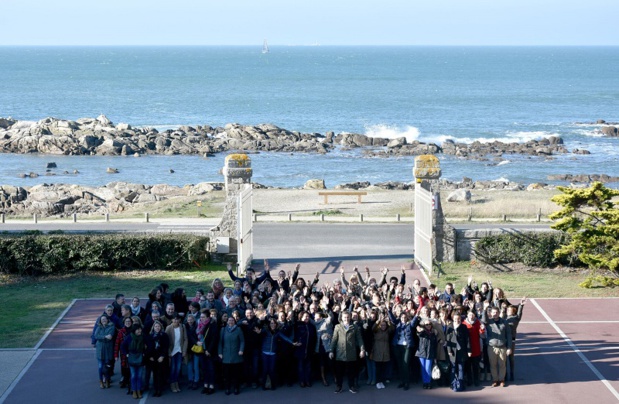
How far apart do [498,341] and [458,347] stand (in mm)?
793

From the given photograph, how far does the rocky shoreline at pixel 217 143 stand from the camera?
237 feet

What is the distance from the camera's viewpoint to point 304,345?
1599 cm

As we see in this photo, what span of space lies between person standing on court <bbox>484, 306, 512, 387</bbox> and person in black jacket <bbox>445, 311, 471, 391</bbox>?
0.51m

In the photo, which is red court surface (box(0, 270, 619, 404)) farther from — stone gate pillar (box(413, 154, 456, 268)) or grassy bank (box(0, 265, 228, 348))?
stone gate pillar (box(413, 154, 456, 268))

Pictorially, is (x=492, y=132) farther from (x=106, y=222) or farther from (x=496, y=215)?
(x=106, y=222)

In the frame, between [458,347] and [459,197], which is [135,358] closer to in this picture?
[458,347]

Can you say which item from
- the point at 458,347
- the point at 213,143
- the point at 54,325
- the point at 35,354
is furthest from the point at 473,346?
the point at 213,143

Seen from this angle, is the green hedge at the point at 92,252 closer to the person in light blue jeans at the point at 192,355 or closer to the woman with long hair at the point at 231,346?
the person in light blue jeans at the point at 192,355

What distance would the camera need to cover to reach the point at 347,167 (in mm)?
64500

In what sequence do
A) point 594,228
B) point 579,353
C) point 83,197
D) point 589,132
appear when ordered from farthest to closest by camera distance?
point 589,132
point 83,197
point 594,228
point 579,353

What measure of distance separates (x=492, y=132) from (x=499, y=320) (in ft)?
242

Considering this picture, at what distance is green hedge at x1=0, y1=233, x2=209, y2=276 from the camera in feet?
80.0

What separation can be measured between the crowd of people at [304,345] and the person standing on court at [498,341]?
18 millimetres

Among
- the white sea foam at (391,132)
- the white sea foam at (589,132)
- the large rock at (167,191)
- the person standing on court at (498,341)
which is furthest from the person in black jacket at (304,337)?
the white sea foam at (589,132)
